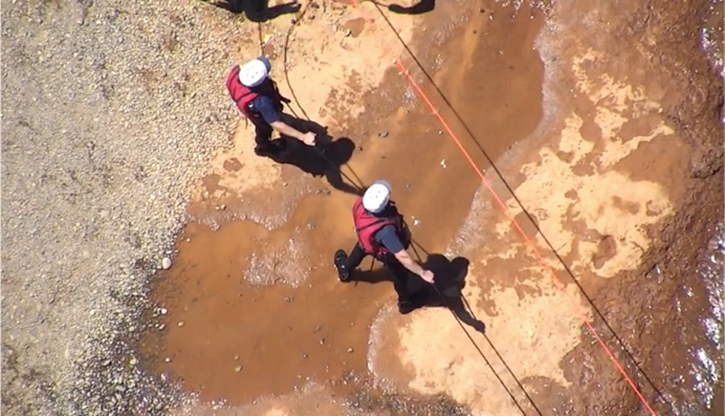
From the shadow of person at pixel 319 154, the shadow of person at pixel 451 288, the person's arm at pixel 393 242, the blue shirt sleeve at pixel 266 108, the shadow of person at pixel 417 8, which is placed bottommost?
the shadow of person at pixel 451 288

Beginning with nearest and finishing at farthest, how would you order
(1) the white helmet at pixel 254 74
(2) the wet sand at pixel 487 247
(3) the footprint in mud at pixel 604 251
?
(1) the white helmet at pixel 254 74 < (2) the wet sand at pixel 487 247 < (3) the footprint in mud at pixel 604 251

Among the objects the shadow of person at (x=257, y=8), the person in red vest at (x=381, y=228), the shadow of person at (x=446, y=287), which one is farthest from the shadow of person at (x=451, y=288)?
the shadow of person at (x=257, y=8)

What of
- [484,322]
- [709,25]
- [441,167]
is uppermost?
[709,25]

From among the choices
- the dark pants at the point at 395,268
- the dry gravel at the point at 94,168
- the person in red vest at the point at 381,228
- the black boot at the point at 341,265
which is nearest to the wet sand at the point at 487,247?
the black boot at the point at 341,265

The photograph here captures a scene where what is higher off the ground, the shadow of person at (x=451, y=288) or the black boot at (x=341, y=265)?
the shadow of person at (x=451, y=288)

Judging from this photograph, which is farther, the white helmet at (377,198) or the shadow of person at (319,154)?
the shadow of person at (319,154)

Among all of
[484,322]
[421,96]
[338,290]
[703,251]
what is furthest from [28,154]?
[703,251]

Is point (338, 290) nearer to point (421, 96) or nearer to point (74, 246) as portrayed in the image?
point (421, 96)

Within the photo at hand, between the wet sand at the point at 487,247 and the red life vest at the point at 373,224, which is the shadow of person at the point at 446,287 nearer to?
the wet sand at the point at 487,247

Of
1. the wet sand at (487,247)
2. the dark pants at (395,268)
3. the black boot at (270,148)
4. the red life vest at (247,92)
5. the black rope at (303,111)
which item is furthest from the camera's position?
the black rope at (303,111)
